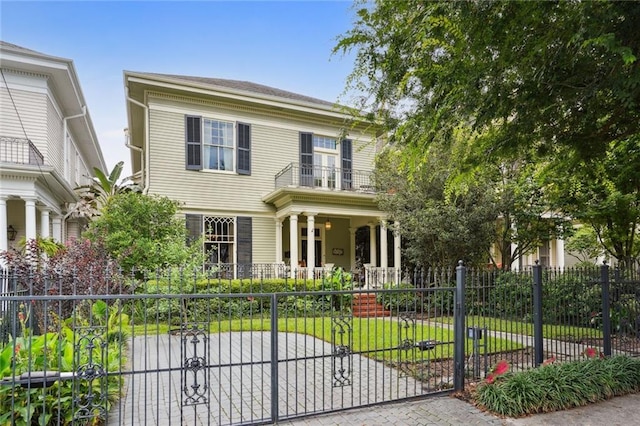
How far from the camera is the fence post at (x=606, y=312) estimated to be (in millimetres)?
6618

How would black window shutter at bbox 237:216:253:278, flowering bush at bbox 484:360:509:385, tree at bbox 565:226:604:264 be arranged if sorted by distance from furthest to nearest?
tree at bbox 565:226:604:264 → black window shutter at bbox 237:216:253:278 → flowering bush at bbox 484:360:509:385

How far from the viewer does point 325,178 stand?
16469 millimetres

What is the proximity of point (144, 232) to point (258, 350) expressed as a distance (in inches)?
261

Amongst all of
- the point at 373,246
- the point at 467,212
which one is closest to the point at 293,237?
the point at 373,246

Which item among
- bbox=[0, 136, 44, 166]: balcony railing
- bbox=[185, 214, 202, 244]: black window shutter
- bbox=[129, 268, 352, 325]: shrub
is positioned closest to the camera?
bbox=[129, 268, 352, 325]: shrub

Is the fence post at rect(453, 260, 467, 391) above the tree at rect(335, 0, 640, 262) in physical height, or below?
below

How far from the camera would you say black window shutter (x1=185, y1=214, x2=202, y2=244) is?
1456 centimetres

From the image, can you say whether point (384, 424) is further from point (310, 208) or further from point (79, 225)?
point (79, 225)

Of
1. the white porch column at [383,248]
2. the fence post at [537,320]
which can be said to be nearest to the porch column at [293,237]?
the white porch column at [383,248]

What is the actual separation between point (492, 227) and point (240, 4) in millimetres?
9554

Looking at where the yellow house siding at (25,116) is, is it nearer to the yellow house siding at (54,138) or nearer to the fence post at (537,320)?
the yellow house siding at (54,138)

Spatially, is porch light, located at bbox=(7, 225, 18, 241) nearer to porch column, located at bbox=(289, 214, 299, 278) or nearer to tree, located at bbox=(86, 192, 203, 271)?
tree, located at bbox=(86, 192, 203, 271)

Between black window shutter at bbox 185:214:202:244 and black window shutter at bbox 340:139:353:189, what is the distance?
576cm

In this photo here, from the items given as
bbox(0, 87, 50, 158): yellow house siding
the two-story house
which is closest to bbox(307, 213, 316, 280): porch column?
the two-story house
